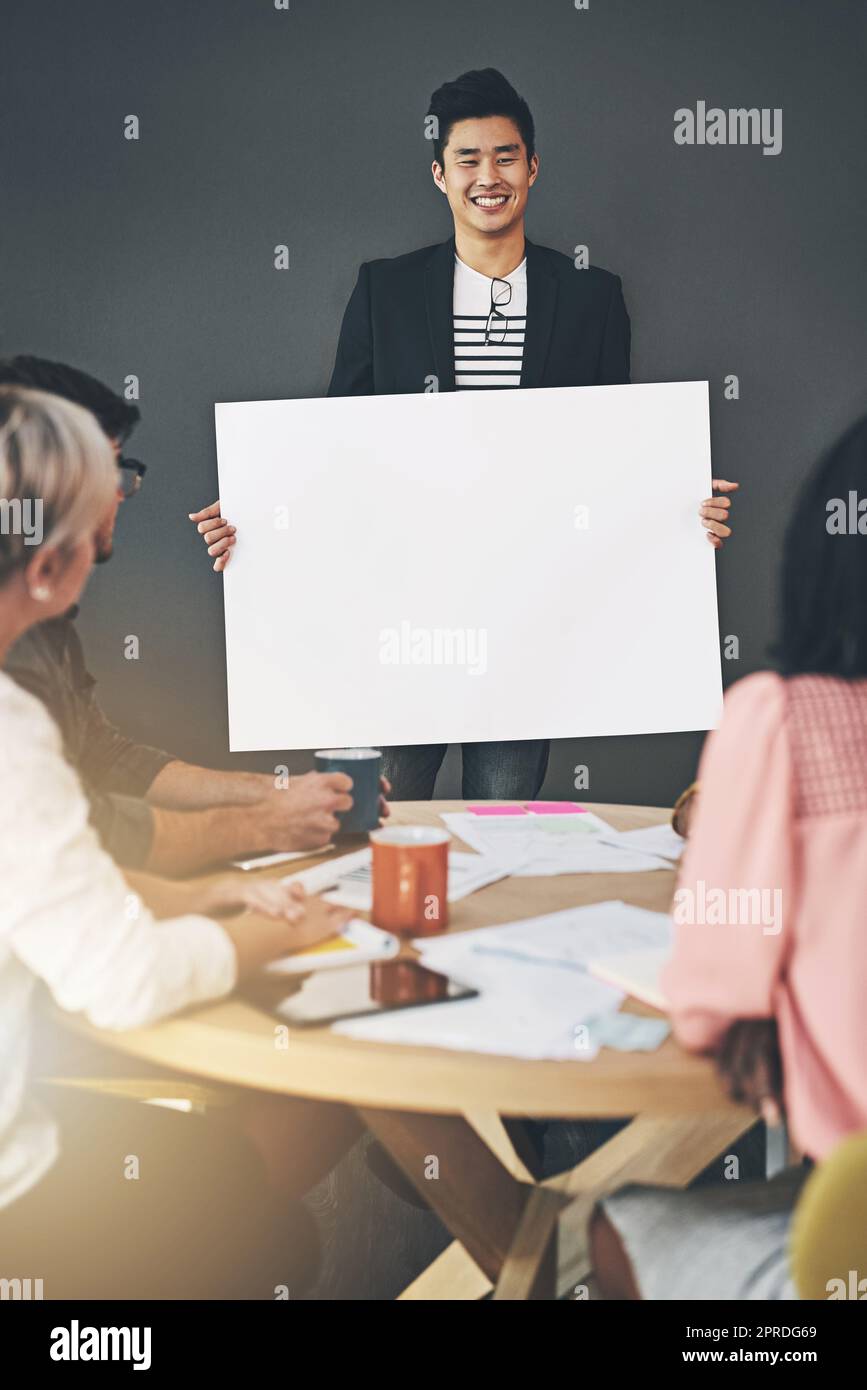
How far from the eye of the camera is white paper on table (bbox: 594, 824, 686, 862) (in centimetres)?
148

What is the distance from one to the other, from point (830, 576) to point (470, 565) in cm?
124

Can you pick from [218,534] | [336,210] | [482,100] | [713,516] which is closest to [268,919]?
[218,534]

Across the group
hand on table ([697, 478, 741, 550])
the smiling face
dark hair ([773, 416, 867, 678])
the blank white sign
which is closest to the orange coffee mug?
dark hair ([773, 416, 867, 678])

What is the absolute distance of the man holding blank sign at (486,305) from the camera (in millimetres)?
2262

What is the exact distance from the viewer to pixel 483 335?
2.33 m

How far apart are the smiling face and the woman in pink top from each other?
157 centimetres

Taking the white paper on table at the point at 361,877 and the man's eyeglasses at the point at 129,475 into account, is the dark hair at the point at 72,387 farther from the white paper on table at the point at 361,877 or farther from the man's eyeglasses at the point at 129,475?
the white paper on table at the point at 361,877

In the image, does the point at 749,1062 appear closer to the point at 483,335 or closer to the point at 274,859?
the point at 274,859

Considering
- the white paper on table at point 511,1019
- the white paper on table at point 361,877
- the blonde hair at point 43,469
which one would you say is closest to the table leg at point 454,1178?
the white paper on table at point 361,877

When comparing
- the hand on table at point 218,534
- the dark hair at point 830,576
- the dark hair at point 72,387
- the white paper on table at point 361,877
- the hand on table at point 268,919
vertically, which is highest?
the dark hair at point 72,387

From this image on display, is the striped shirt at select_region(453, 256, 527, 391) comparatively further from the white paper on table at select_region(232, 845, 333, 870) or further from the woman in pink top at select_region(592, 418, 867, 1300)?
the woman in pink top at select_region(592, 418, 867, 1300)

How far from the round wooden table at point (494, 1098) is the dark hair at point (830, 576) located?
13.2 inches
